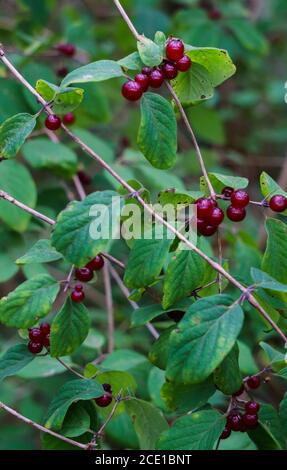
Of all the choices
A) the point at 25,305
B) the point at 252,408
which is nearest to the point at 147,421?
the point at 252,408

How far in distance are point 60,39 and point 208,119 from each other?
0.86 m

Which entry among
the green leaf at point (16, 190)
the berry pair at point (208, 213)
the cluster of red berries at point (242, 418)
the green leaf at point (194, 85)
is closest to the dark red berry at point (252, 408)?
the cluster of red berries at point (242, 418)

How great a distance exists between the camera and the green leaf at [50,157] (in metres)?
1.69

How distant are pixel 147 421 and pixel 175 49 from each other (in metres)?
0.64

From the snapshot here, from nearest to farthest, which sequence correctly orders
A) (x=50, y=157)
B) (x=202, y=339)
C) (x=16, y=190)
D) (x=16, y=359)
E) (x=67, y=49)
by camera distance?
(x=202, y=339), (x=16, y=359), (x=16, y=190), (x=50, y=157), (x=67, y=49)

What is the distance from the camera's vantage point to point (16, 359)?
1073 millimetres

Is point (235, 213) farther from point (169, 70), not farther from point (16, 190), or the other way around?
point (16, 190)

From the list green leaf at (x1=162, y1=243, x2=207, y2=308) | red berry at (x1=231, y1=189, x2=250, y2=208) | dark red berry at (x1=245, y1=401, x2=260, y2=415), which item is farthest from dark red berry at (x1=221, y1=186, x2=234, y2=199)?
dark red berry at (x1=245, y1=401, x2=260, y2=415)

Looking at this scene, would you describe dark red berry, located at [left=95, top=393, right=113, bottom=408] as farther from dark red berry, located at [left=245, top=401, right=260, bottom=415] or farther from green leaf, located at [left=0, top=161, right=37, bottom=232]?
green leaf, located at [left=0, top=161, right=37, bottom=232]

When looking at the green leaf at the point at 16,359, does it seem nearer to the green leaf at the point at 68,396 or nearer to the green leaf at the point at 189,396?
the green leaf at the point at 68,396

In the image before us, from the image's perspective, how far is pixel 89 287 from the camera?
8.11 ft

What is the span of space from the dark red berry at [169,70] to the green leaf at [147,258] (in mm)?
247
